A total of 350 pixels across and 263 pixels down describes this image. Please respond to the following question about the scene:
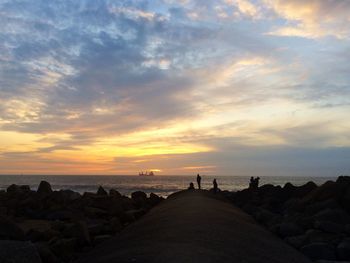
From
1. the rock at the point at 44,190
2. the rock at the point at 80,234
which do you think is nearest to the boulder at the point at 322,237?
the rock at the point at 80,234

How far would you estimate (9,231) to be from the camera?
10.3m

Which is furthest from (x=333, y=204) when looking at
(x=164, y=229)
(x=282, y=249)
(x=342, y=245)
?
(x=164, y=229)

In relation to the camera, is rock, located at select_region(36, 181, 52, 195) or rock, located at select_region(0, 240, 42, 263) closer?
rock, located at select_region(0, 240, 42, 263)

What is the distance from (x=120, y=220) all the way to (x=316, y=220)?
7.13 metres

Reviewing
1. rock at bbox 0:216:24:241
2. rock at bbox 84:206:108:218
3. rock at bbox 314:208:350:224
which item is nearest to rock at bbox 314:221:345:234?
rock at bbox 314:208:350:224

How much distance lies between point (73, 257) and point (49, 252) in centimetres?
80

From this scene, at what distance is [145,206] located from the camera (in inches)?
932

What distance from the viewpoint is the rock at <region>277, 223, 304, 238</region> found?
1304cm

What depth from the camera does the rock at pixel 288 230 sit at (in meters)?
13.0

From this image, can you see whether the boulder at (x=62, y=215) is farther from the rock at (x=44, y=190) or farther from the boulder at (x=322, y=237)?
the boulder at (x=322, y=237)

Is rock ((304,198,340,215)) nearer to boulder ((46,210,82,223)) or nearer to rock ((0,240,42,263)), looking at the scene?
A: boulder ((46,210,82,223))

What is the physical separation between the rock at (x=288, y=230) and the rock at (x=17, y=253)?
7867mm

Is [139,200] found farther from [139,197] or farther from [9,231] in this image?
[9,231]

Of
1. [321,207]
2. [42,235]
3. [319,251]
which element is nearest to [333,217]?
[321,207]
